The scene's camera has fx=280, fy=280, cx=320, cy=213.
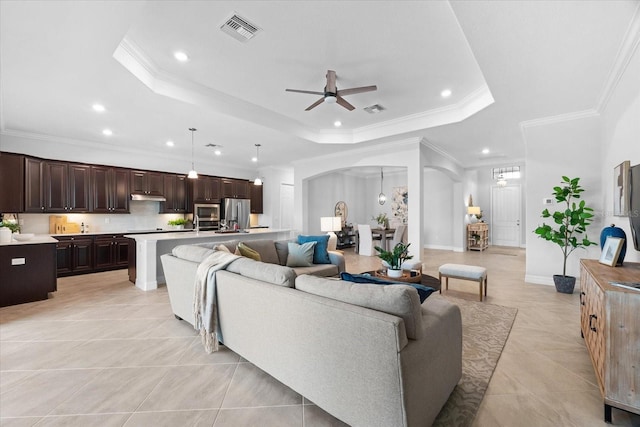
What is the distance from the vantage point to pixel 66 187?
18.7 ft

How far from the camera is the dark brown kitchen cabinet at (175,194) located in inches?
283

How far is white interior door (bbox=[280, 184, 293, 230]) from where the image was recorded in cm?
974

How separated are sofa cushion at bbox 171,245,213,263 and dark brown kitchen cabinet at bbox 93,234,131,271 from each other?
139 inches

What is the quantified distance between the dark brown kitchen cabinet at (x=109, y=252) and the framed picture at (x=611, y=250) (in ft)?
23.8

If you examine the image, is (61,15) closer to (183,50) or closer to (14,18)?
(14,18)

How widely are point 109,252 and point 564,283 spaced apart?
841 cm

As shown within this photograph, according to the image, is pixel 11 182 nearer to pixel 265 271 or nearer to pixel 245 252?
pixel 245 252

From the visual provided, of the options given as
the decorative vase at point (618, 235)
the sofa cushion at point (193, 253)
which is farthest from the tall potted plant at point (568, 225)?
the sofa cushion at point (193, 253)

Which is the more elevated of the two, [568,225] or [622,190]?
[622,190]

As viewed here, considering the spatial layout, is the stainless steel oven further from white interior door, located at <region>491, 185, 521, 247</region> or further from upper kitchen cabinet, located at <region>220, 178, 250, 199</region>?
white interior door, located at <region>491, 185, 521, 247</region>

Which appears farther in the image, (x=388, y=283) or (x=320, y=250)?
(x=320, y=250)

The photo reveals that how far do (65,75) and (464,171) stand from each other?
31.0ft

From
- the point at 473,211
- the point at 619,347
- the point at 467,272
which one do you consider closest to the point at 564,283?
the point at 467,272

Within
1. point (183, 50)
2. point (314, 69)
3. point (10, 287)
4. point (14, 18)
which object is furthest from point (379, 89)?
point (10, 287)
